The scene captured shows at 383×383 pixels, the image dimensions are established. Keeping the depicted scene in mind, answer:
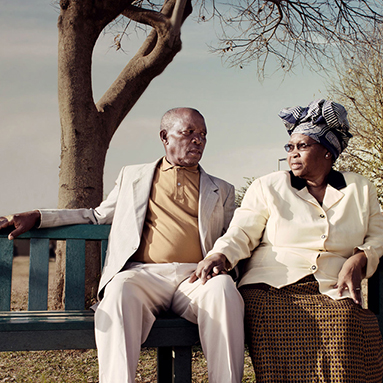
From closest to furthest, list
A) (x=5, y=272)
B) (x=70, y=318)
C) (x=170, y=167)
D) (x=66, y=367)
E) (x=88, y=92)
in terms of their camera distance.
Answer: (x=70, y=318) → (x=5, y=272) → (x=170, y=167) → (x=66, y=367) → (x=88, y=92)

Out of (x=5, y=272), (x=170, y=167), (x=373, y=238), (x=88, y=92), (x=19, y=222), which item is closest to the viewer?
(x=373, y=238)

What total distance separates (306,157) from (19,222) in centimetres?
197

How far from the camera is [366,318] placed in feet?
9.23

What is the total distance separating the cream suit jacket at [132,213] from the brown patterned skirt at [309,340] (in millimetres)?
678

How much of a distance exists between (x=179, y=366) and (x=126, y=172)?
1454mm

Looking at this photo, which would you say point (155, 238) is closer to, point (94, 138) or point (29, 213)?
point (29, 213)

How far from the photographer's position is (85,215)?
346 cm

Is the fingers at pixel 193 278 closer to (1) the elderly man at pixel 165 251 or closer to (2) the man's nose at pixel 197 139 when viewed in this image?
(1) the elderly man at pixel 165 251

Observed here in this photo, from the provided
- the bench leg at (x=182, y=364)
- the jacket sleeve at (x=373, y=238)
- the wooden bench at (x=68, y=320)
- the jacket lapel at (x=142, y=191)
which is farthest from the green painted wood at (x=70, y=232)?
the jacket sleeve at (x=373, y=238)

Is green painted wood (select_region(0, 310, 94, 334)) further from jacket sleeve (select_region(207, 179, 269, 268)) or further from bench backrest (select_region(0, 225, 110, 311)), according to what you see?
jacket sleeve (select_region(207, 179, 269, 268))

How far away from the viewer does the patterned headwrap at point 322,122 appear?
3086 mm

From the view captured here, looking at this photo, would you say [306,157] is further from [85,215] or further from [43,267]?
[43,267]

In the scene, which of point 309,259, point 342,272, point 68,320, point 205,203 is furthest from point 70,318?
point 342,272

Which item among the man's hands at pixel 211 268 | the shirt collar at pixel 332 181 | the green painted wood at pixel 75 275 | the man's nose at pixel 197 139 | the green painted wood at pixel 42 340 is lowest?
the green painted wood at pixel 42 340
